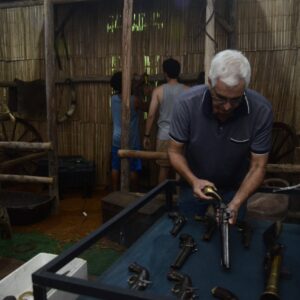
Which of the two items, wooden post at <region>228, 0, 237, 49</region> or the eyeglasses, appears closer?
the eyeglasses

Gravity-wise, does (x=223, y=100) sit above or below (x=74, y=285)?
above

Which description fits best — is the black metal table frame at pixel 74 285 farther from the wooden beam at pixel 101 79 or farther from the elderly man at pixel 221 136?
the wooden beam at pixel 101 79

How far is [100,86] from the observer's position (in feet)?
21.6

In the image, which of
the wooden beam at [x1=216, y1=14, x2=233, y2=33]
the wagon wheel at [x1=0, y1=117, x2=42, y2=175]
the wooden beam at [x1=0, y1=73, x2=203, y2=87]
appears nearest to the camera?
the wooden beam at [x1=216, y1=14, x2=233, y2=33]

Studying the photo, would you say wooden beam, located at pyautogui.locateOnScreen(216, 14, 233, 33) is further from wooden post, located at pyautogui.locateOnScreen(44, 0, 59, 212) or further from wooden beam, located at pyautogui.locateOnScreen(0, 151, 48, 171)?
wooden beam, located at pyautogui.locateOnScreen(0, 151, 48, 171)

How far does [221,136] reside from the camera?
2279 mm

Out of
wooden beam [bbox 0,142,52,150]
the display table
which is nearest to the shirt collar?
the display table

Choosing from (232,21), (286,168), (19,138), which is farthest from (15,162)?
(232,21)

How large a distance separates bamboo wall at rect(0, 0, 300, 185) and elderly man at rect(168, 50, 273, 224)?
3.50 meters

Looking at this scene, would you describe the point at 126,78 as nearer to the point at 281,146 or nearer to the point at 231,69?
the point at 231,69

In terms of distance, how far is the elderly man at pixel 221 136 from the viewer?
2.08 metres

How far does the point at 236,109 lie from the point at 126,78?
2.41m

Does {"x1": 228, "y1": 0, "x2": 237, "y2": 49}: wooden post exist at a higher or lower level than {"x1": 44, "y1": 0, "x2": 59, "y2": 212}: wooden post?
higher

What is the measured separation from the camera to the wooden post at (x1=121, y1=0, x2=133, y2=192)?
4.25 meters
